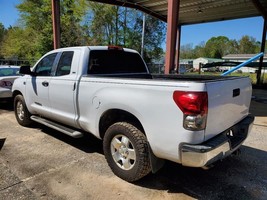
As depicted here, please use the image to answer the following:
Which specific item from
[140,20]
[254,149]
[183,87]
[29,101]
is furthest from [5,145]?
[140,20]

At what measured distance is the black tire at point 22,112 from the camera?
20.1 ft

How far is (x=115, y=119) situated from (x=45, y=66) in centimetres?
244

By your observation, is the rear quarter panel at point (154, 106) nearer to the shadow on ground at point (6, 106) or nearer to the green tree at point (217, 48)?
the shadow on ground at point (6, 106)

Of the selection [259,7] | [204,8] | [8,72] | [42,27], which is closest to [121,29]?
[42,27]

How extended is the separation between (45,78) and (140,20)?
1023 inches

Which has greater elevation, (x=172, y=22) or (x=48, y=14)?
(x=48, y=14)

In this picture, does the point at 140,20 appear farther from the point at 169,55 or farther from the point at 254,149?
the point at 254,149

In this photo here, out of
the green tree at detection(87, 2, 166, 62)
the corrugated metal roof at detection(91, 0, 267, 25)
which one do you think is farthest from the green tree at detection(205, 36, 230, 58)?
the corrugated metal roof at detection(91, 0, 267, 25)

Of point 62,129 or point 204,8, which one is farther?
point 204,8

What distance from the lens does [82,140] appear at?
5492 mm

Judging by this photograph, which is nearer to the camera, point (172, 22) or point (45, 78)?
point (45, 78)

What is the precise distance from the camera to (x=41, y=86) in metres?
5.29

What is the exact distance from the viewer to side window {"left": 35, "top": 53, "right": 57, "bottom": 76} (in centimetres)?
522

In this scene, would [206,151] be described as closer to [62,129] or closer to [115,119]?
[115,119]
